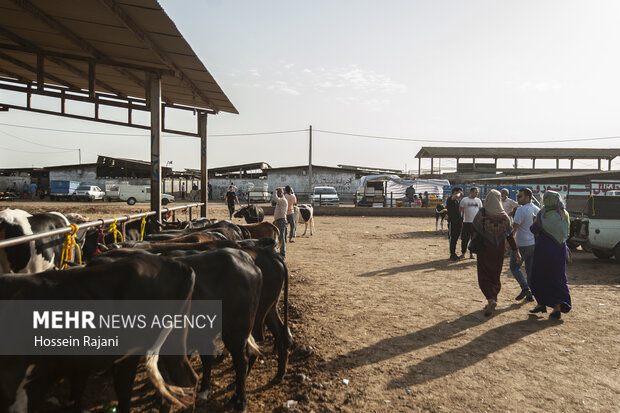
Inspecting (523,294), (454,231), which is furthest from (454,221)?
(523,294)

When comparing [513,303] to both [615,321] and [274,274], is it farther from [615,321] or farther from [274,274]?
[274,274]

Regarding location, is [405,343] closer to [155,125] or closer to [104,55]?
[155,125]

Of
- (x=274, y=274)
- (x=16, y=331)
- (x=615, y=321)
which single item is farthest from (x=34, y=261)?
(x=615, y=321)

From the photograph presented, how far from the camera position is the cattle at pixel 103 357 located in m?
2.39

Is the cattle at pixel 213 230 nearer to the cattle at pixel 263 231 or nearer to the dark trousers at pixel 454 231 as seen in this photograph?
the cattle at pixel 263 231

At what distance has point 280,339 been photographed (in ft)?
13.3

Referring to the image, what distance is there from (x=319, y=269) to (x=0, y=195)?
35.8 metres

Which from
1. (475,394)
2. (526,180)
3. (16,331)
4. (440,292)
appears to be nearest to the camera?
(16,331)

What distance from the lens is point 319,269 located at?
8852 mm

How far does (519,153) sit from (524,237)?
3493 cm

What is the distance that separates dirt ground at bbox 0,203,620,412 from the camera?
346 centimetres

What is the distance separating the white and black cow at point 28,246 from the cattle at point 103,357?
2.39 meters

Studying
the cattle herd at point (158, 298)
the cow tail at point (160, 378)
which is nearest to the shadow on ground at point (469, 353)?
the cattle herd at point (158, 298)

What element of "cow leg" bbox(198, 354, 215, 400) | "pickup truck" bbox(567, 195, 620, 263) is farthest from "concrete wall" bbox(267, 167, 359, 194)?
"cow leg" bbox(198, 354, 215, 400)
